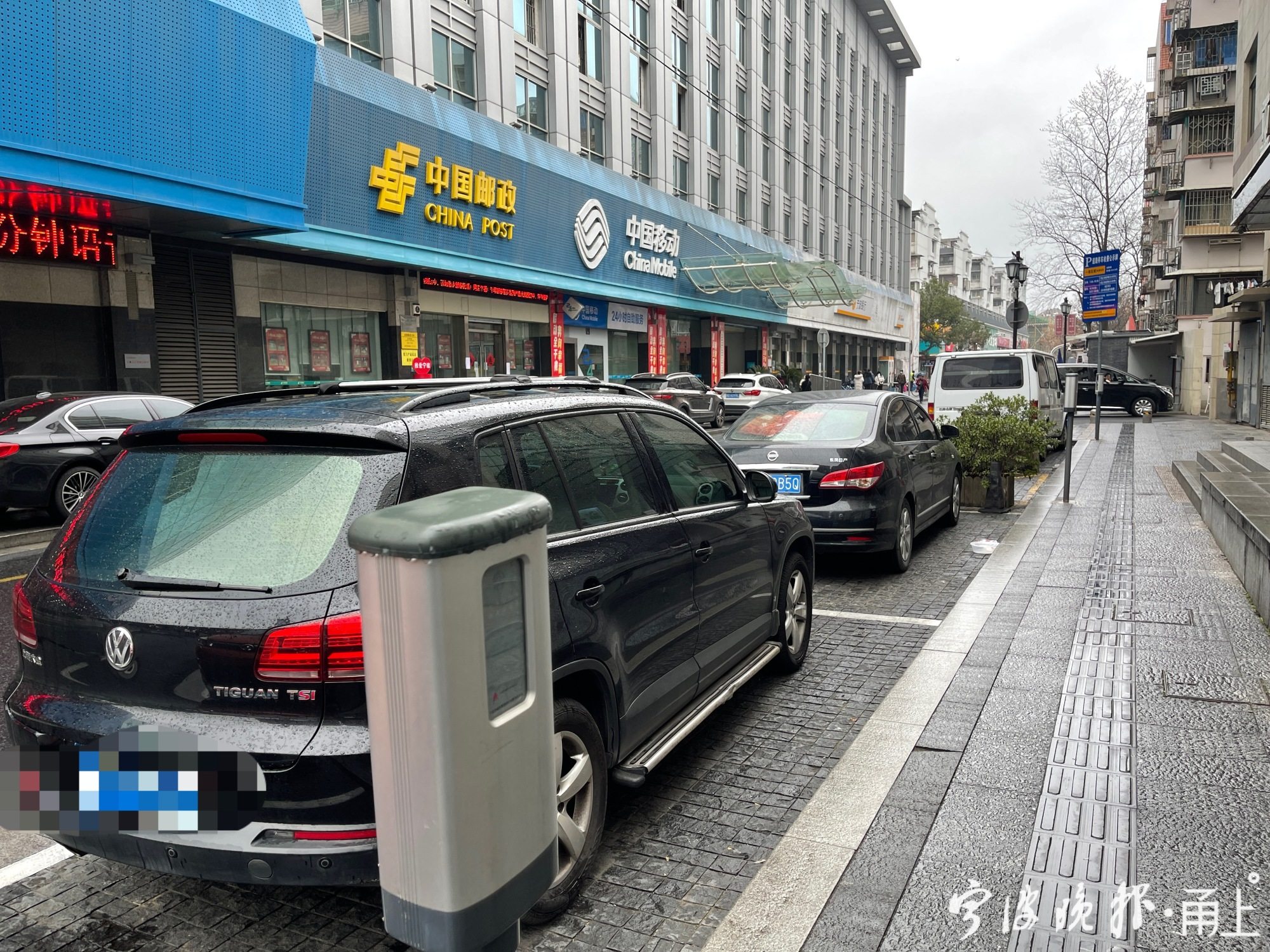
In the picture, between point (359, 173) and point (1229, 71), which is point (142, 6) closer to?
point (359, 173)

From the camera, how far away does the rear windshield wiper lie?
2.52 metres

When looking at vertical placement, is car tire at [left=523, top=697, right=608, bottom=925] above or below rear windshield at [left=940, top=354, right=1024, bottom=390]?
below

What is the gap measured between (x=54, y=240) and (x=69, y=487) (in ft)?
19.2

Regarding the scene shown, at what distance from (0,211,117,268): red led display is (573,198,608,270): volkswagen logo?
40.8 ft

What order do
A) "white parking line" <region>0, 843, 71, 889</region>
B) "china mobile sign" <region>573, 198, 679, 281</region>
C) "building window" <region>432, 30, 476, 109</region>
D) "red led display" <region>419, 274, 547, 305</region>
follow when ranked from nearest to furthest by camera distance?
"white parking line" <region>0, 843, 71, 889</region> < "building window" <region>432, 30, 476, 109</region> < "red led display" <region>419, 274, 547, 305</region> < "china mobile sign" <region>573, 198, 679, 281</region>

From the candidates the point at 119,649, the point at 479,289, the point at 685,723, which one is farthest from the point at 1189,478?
the point at 479,289

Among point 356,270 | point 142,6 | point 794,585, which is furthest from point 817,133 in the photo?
point 794,585

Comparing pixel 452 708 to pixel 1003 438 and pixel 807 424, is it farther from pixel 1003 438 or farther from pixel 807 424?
pixel 1003 438

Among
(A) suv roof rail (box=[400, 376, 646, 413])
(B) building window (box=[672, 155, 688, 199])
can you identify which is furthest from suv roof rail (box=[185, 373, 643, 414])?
(B) building window (box=[672, 155, 688, 199])

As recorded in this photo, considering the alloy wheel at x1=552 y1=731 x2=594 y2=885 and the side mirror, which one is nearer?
the alloy wheel at x1=552 y1=731 x2=594 y2=885

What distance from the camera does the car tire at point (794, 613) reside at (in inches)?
200

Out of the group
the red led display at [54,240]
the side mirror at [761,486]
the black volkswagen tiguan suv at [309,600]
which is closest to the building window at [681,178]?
the red led display at [54,240]

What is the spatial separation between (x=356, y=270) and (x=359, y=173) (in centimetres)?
286

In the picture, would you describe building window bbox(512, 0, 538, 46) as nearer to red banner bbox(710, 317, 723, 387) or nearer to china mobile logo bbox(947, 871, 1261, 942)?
red banner bbox(710, 317, 723, 387)
